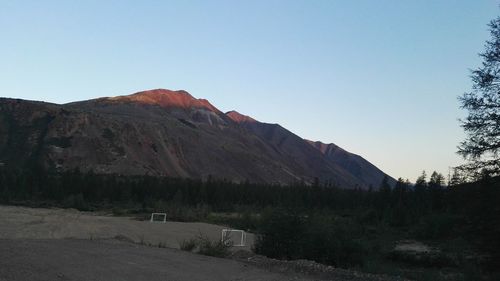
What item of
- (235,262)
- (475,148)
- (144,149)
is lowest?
(235,262)

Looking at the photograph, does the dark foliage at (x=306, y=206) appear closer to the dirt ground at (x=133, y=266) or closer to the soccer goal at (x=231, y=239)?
the soccer goal at (x=231, y=239)

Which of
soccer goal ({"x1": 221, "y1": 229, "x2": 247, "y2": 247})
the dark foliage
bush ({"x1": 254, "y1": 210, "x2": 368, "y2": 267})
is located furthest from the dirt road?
the dark foliage

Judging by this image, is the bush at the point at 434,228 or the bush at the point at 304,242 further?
the bush at the point at 434,228

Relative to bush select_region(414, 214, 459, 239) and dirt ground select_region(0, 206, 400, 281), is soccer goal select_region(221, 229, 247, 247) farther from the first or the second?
bush select_region(414, 214, 459, 239)

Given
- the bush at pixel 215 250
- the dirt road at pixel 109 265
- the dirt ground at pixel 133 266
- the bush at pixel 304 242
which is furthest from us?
the bush at pixel 304 242

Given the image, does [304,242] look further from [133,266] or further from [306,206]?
[306,206]

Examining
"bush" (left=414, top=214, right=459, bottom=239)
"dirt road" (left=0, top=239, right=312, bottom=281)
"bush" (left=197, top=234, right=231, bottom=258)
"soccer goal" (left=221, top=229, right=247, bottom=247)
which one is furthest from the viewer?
"bush" (left=414, top=214, right=459, bottom=239)

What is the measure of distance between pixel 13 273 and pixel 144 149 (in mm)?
147293

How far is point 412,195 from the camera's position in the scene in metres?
111

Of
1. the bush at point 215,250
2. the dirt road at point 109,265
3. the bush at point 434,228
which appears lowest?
the dirt road at point 109,265

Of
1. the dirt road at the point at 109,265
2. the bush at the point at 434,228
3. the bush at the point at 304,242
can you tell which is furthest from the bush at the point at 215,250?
the bush at the point at 434,228

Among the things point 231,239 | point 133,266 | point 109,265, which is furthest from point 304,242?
point 231,239

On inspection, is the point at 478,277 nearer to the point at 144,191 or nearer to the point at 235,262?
the point at 235,262

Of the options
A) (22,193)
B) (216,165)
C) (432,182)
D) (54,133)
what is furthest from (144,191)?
(216,165)
